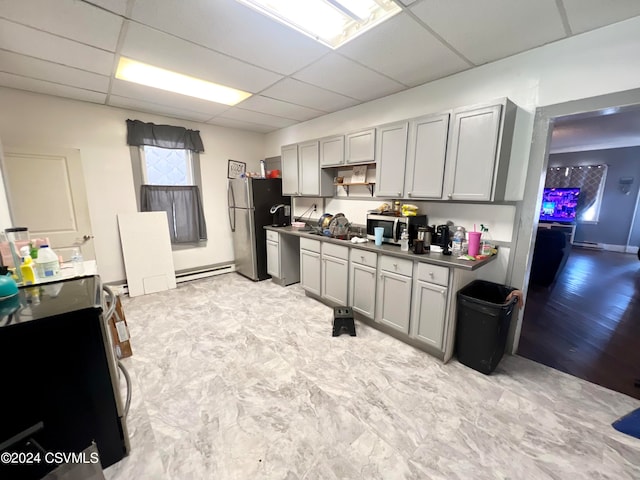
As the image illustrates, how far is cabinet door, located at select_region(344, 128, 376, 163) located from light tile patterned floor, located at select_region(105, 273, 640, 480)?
2009 mm

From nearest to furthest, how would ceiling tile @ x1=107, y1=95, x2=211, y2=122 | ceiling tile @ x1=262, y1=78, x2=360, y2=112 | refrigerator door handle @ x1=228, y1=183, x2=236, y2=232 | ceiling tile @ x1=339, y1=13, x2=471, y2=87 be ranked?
ceiling tile @ x1=339, y1=13, x2=471, y2=87 < ceiling tile @ x1=262, y1=78, x2=360, y2=112 < ceiling tile @ x1=107, y1=95, x2=211, y2=122 < refrigerator door handle @ x1=228, y1=183, x2=236, y2=232

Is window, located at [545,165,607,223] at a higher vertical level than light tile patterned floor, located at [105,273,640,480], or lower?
higher

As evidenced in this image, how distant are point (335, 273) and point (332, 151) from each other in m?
1.58

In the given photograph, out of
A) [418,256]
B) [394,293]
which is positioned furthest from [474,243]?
[394,293]

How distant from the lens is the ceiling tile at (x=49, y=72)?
2.23 meters

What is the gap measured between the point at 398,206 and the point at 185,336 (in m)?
2.71

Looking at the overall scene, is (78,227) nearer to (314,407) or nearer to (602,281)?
(314,407)

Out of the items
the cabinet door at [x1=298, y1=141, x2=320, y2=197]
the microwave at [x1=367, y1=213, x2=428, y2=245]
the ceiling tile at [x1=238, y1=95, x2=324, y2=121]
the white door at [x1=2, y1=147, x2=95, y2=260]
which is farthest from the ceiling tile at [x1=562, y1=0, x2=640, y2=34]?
the white door at [x1=2, y1=147, x2=95, y2=260]

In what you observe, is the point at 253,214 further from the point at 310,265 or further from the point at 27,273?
the point at 27,273

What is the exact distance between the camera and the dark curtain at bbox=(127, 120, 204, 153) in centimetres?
359

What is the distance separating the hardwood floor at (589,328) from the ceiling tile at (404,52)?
2773mm

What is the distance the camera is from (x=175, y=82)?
9.10ft

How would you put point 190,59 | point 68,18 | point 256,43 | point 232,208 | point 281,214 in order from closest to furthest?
point 68,18 < point 256,43 < point 190,59 < point 281,214 < point 232,208

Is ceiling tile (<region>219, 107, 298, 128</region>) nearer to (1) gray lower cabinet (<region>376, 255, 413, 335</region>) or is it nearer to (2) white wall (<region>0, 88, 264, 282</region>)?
(2) white wall (<region>0, 88, 264, 282</region>)
